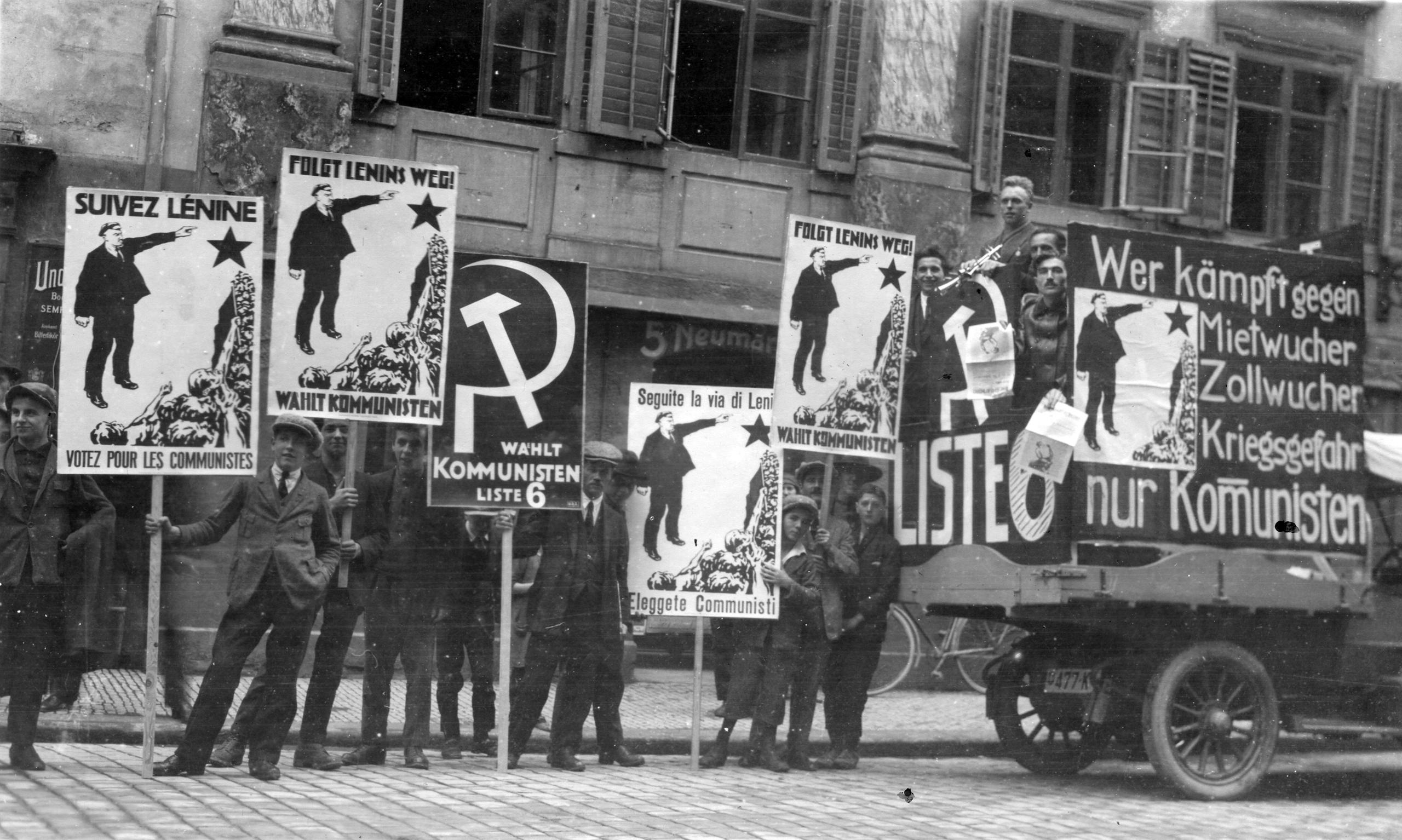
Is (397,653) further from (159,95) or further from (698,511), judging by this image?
(159,95)

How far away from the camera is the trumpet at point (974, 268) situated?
966cm

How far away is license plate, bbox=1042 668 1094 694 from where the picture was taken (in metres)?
9.27

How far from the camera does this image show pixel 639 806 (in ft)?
25.3

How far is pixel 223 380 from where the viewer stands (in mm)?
8195

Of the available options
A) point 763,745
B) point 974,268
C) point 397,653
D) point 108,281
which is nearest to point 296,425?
point 108,281

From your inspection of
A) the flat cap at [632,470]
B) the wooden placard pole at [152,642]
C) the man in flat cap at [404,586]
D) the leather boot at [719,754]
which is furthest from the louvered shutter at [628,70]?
the wooden placard pole at [152,642]

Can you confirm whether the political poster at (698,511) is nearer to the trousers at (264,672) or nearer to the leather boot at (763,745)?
the leather boot at (763,745)

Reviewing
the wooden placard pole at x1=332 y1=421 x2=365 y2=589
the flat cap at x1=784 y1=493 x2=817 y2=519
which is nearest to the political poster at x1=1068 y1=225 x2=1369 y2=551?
the flat cap at x1=784 y1=493 x2=817 y2=519

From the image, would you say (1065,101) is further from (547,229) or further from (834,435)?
(834,435)

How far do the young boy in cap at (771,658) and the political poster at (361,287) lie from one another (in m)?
2.33

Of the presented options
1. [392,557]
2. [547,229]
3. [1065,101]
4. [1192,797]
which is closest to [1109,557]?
[1192,797]

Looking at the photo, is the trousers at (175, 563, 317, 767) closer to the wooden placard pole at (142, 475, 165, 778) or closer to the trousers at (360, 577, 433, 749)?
the wooden placard pole at (142, 475, 165, 778)

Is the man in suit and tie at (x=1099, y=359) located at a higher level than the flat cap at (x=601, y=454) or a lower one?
higher

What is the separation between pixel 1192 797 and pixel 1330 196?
9342 mm
